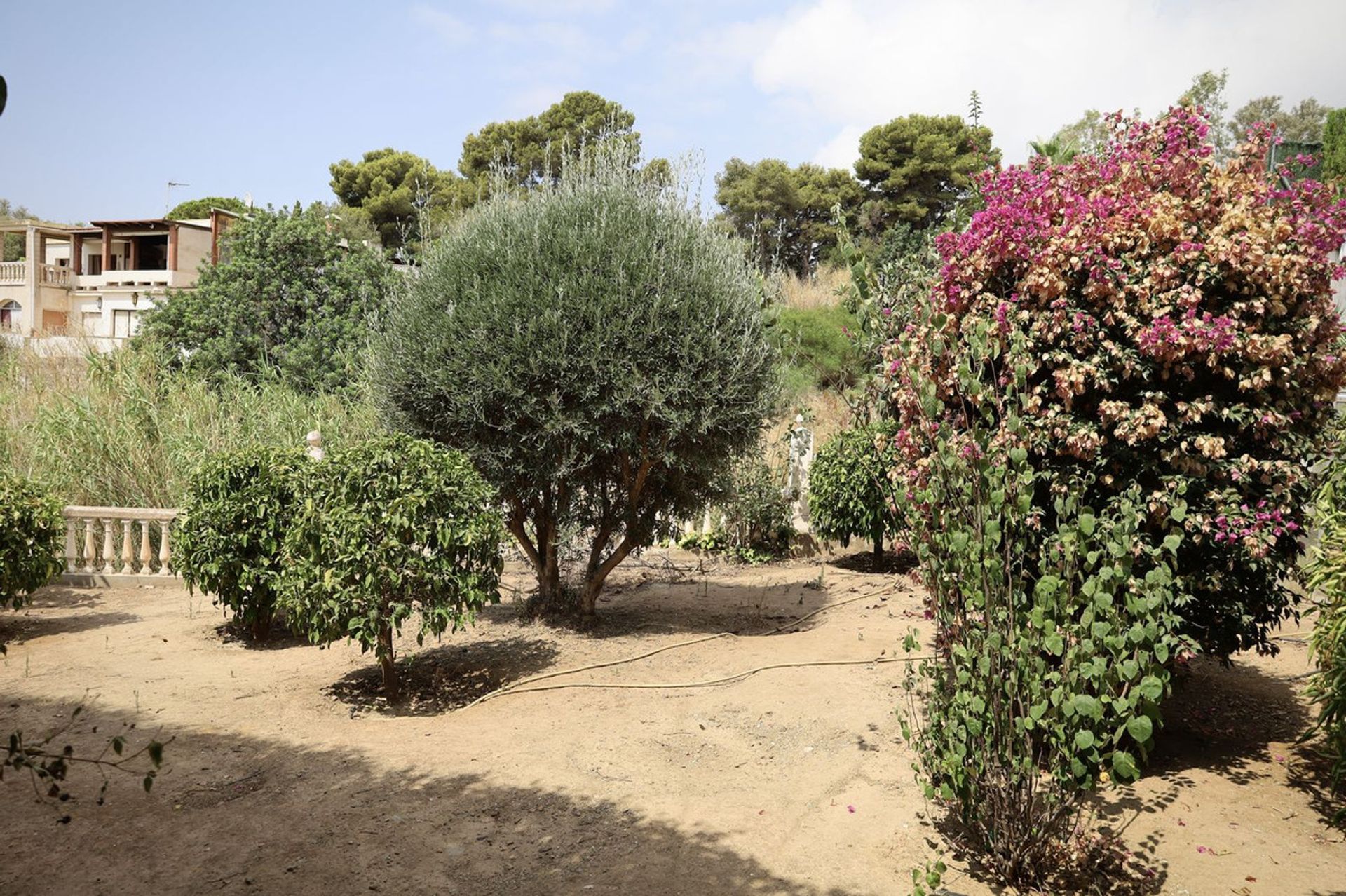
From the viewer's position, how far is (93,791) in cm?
436

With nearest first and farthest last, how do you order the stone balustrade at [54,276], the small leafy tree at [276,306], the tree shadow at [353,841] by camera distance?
the tree shadow at [353,841], the small leafy tree at [276,306], the stone balustrade at [54,276]

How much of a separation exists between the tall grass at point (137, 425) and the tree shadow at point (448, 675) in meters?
4.49

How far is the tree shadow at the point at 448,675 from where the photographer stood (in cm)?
582

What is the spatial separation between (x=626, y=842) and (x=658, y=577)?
20.6 feet

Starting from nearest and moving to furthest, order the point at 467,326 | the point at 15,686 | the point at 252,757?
1. the point at 252,757
2. the point at 15,686
3. the point at 467,326

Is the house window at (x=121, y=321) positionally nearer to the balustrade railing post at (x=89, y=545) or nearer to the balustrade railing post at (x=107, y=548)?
the balustrade railing post at (x=89, y=545)

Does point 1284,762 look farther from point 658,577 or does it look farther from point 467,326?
point 658,577

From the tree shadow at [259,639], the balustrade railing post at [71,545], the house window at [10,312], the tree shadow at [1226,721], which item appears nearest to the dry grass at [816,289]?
the balustrade railing post at [71,545]

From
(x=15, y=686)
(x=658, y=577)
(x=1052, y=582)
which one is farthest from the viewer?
(x=658, y=577)

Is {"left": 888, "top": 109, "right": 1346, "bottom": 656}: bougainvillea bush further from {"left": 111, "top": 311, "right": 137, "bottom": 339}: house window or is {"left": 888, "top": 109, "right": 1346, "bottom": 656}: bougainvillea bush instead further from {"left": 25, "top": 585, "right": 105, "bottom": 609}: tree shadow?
{"left": 111, "top": 311, "right": 137, "bottom": 339}: house window

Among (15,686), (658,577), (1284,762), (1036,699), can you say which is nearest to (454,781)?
(1036,699)

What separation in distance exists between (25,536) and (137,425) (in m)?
4.26

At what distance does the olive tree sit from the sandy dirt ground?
4.64ft

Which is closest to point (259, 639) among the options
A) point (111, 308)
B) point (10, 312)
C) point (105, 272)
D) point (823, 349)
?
point (823, 349)
